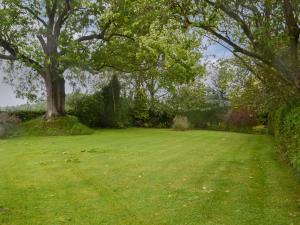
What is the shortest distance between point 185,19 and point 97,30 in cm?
1584

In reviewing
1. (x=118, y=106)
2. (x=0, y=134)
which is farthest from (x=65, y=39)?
(x=118, y=106)

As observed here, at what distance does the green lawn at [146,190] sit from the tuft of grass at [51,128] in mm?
10447

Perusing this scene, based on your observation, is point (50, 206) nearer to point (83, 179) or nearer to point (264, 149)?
point (83, 179)

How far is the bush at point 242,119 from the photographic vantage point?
102ft

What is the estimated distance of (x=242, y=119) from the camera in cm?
3136

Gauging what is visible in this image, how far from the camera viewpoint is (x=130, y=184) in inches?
345

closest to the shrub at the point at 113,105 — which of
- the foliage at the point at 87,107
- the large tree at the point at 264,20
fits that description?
the foliage at the point at 87,107

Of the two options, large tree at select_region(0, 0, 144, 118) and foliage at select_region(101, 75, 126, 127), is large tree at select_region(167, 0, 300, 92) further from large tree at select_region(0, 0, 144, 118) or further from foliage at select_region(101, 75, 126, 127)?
foliage at select_region(101, 75, 126, 127)

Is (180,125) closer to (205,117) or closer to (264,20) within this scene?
(205,117)

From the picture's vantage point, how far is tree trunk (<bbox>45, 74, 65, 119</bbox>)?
2589 centimetres

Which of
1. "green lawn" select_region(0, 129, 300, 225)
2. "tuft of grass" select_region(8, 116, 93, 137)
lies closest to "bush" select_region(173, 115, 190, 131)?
"tuft of grass" select_region(8, 116, 93, 137)

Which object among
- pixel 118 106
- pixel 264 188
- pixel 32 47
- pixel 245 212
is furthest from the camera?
pixel 118 106

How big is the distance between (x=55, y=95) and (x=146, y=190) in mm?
19726

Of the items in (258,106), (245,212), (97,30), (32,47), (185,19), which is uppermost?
(97,30)
